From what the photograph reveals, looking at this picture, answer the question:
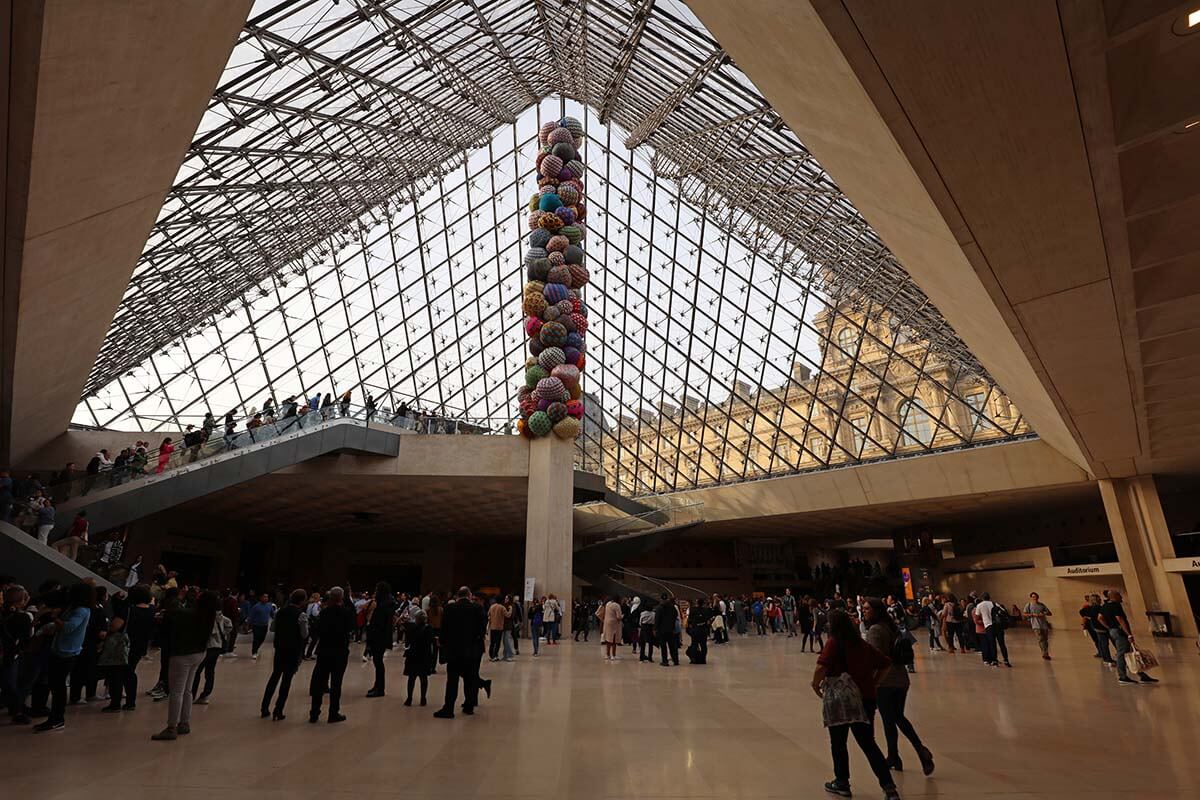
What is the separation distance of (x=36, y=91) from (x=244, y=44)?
1310cm

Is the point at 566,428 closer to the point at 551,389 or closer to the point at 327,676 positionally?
the point at 551,389

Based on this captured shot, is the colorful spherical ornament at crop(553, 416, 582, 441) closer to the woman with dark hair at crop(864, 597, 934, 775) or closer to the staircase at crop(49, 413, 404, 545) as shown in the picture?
the staircase at crop(49, 413, 404, 545)

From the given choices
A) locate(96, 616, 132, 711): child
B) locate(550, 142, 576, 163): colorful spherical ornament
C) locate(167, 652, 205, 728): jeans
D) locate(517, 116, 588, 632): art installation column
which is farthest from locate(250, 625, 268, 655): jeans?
locate(550, 142, 576, 163): colorful spherical ornament

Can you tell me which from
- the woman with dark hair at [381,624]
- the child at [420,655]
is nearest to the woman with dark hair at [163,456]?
the woman with dark hair at [381,624]

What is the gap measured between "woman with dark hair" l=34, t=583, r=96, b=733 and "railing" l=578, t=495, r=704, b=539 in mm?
25418

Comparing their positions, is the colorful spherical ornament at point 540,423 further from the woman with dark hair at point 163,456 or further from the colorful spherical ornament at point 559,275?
the woman with dark hair at point 163,456

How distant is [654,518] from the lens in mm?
31781

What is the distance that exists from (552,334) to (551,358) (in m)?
0.94

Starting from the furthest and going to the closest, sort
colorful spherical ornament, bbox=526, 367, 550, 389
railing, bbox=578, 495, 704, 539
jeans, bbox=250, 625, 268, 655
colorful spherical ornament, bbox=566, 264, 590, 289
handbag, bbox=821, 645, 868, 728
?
1. railing, bbox=578, 495, 704, 539
2. colorful spherical ornament, bbox=566, 264, 590, 289
3. colorful spherical ornament, bbox=526, 367, 550, 389
4. jeans, bbox=250, 625, 268, 655
5. handbag, bbox=821, 645, 868, 728

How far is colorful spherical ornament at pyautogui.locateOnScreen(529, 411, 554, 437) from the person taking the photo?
24.6m

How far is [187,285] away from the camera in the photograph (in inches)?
1068

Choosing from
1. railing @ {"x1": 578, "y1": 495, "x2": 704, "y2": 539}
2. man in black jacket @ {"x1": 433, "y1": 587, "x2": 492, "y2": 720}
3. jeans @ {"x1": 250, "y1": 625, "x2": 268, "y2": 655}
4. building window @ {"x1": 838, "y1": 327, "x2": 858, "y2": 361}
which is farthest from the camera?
building window @ {"x1": 838, "y1": 327, "x2": 858, "y2": 361}

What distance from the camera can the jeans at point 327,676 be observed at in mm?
6988

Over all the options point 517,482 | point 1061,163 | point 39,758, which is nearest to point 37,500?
point 39,758
